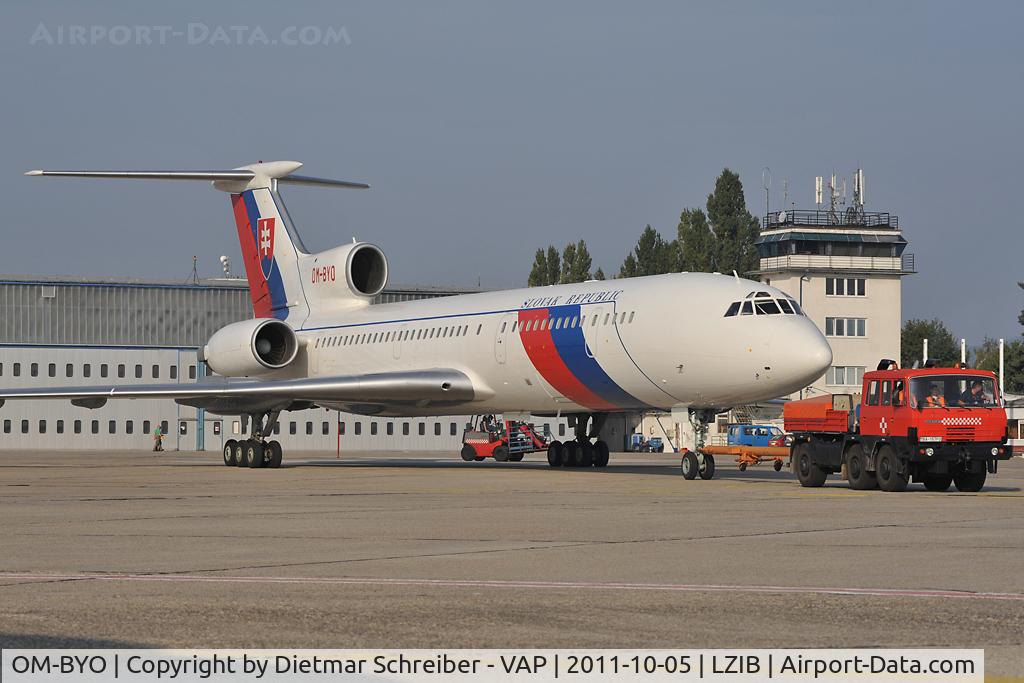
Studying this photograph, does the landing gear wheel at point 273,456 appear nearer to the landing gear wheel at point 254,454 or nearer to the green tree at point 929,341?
the landing gear wheel at point 254,454

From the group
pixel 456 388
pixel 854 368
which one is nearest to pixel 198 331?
pixel 854 368

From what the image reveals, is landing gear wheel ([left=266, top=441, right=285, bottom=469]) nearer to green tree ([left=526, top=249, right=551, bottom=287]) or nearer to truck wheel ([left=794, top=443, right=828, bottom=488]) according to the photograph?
truck wheel ([left=794, top=443, right=828, bottom=488])

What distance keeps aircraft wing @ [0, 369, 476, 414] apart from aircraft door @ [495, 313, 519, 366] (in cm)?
155

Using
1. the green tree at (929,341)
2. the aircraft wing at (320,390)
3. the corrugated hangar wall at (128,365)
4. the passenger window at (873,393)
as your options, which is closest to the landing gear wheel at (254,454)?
the aircraft wing at (320,390)

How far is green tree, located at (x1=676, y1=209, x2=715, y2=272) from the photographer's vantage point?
93438mm

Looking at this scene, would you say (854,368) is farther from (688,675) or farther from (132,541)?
(688,675)

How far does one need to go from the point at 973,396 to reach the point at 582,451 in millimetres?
13386

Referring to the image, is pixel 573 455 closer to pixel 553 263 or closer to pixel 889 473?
pixel 889 473

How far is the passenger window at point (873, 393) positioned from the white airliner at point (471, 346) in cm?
185

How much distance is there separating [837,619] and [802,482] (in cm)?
1766

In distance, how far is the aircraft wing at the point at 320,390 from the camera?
33938 millimetres

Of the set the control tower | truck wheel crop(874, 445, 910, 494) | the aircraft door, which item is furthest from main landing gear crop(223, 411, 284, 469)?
the control tower

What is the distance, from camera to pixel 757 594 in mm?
10133

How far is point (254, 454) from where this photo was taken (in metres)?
36.6
